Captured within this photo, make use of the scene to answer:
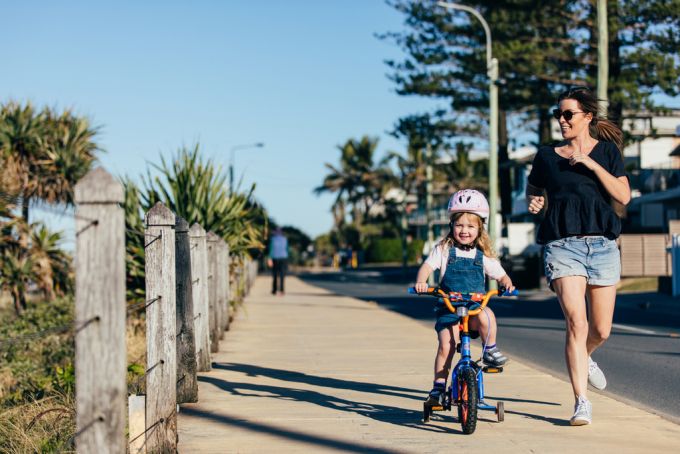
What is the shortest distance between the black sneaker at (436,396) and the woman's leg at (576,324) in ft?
2.66

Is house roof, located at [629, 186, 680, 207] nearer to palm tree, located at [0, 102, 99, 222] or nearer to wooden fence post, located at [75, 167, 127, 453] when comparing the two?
palm tree, located at [0, 102, 99, 222]

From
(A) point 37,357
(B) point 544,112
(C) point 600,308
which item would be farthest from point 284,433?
(B) point 544,112

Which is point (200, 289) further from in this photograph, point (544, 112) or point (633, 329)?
point (544, 112)

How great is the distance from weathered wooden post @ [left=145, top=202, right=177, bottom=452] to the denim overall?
1767 mm

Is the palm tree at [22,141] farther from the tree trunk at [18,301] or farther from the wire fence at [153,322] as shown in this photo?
the wire fence at [153,322]

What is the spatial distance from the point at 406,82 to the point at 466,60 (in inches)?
97.3

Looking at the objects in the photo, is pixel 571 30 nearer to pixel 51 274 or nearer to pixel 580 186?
pixel 51 274

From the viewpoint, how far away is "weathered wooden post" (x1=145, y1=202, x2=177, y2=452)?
5516 millimetres

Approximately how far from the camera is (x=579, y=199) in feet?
21.1

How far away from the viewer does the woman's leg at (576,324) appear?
6.34 m

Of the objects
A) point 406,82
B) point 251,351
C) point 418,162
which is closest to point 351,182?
point 418,162

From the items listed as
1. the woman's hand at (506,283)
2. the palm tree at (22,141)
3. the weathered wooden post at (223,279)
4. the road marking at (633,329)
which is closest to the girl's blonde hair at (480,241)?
the woman's hand at (506,283)

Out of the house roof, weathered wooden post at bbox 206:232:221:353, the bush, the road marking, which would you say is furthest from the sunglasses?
the bush

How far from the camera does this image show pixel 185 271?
288 inches
